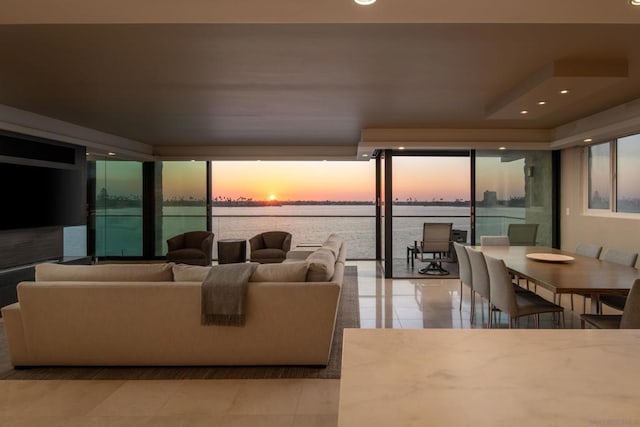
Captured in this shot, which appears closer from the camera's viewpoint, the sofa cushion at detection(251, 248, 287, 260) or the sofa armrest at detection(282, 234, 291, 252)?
the sofa cushion at detection(251, 248, 287, 260)

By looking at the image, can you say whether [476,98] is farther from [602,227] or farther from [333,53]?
[602,227]

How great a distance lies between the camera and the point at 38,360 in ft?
10.4

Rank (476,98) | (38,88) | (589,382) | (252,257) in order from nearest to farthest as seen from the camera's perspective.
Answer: (589,382)
(38,88)
(476,98)
(252,257)

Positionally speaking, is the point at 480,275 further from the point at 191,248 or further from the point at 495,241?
the point at 191,248

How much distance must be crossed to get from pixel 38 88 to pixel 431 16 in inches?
159

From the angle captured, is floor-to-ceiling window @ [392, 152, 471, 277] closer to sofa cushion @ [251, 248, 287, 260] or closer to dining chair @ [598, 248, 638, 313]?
sofa cushion @ [251, 248, 287, 260]

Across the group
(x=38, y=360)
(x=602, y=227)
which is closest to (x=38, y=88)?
(x=38, y=360)

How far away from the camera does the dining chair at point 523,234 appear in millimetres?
6925

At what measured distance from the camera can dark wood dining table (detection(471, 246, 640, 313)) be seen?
9.28 ft

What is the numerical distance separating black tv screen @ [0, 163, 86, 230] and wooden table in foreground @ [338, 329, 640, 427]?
546cm

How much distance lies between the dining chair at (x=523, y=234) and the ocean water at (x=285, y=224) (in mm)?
875

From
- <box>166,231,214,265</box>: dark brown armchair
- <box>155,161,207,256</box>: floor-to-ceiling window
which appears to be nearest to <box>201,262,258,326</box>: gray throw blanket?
<box>166,231,214,265</box>: dark brown armchair

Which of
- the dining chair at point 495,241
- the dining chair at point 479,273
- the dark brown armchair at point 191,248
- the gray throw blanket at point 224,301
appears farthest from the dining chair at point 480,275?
the dark brown armchair at point 191,248

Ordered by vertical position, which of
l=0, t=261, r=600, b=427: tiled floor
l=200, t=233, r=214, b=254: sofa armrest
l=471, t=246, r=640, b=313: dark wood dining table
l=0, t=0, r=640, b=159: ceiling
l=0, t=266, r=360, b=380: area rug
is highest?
l=0, t=0, r=640, b=159: ceiling
